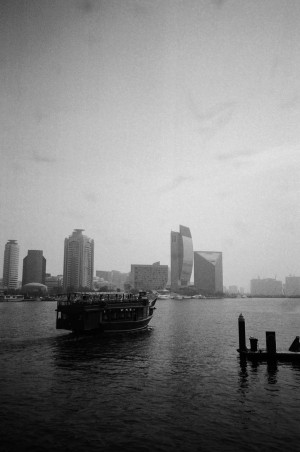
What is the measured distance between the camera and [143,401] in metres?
29.2

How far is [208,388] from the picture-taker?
109 ft

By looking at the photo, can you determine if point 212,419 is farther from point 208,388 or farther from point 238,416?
point 208,388

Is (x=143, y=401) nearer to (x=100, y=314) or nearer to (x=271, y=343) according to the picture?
(x=271, y=343)

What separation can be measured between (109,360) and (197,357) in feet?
42.5

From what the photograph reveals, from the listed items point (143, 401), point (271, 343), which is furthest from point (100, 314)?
point (143, 401)

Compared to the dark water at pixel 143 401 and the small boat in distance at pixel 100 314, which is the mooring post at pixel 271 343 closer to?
the dark water at pixel 143 401

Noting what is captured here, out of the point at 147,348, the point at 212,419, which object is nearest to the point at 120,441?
the point at 212,419

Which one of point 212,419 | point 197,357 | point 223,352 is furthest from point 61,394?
point 223,352

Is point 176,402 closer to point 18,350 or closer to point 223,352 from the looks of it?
point 223,352

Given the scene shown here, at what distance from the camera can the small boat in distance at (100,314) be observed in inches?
2388

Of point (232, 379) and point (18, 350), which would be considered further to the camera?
point (18, 350)

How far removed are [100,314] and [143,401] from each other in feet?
119

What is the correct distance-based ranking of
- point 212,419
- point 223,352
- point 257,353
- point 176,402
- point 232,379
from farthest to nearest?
point 223,352 → point 257,353 → point 232,379 → point 176,402 → point 212,419

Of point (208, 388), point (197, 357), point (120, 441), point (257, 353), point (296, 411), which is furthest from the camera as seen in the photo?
point (197, 357)
